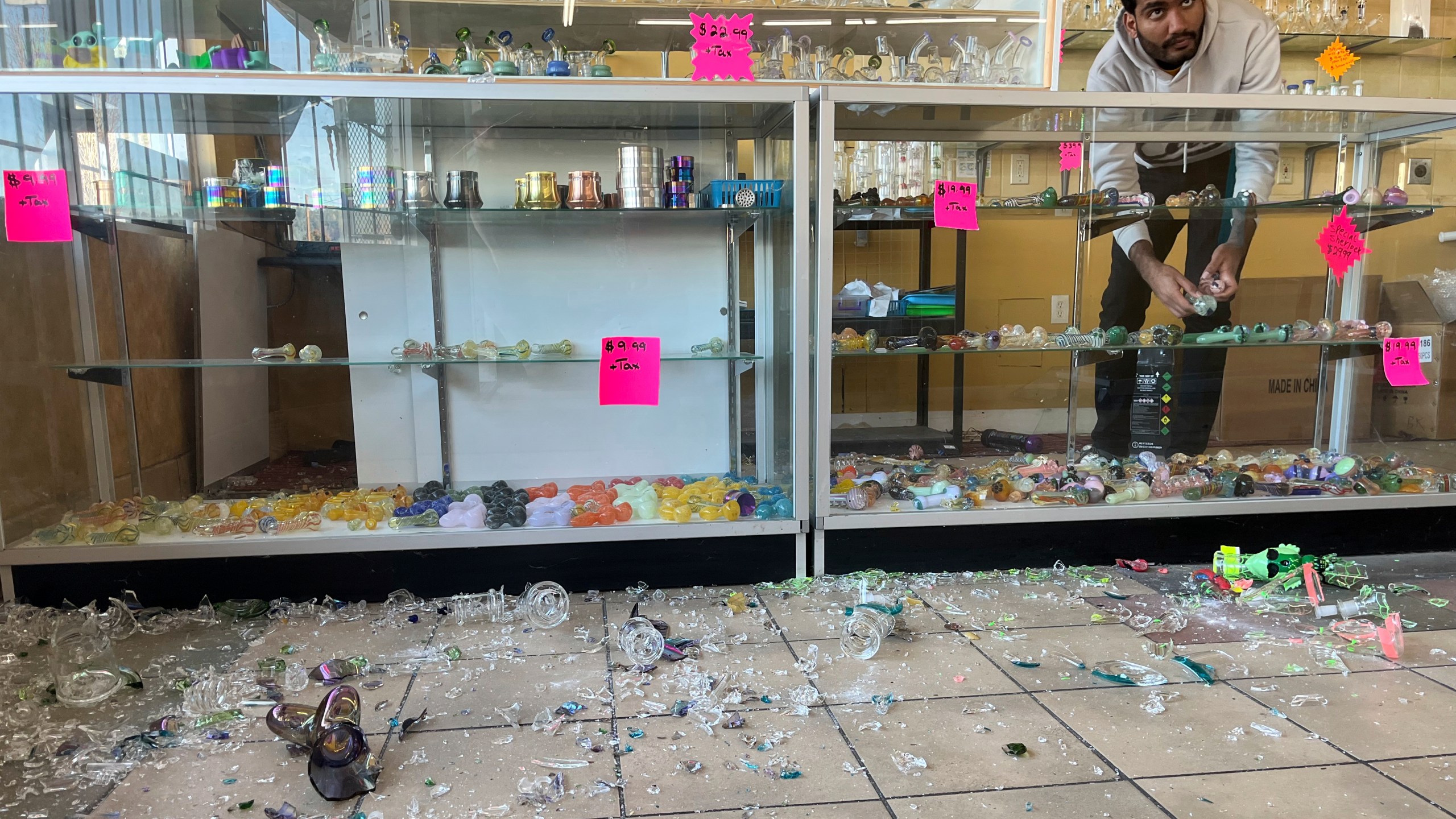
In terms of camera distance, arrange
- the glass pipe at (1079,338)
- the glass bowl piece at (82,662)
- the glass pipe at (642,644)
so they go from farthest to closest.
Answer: the glass pipe at (1079,338) < the glass pipe at (642,644) < the glass bowl piece at (82,662)

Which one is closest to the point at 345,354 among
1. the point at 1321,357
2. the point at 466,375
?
the point at 466,375

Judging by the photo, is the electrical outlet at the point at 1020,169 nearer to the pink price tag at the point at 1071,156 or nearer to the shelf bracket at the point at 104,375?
the pink price tag at the point at 1071,156

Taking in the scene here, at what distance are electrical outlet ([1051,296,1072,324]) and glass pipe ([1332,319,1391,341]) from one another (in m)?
→ 1.08

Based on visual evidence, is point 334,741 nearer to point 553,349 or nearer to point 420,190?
point 553,349

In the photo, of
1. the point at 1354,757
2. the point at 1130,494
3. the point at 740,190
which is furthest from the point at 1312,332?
the point at 740,190

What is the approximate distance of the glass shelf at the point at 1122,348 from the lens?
10.1 ft

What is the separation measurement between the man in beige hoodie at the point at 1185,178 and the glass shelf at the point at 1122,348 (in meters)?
0.05

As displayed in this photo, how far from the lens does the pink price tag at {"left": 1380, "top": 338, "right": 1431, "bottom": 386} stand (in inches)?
130

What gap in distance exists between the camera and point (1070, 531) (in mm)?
3004

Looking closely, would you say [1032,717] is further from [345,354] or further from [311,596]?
[345,354]

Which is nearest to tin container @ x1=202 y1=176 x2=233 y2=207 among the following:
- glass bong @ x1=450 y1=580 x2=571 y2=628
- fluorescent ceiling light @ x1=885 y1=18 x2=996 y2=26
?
glass bong @ x1=450 y1=580 x2=571 y2=628

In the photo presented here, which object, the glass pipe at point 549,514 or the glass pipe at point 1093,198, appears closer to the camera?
the glass pipe at point 549,514

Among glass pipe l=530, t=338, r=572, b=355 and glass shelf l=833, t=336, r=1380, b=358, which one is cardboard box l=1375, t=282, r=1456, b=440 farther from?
glass pipe l=530, t=338, r=572, b=355

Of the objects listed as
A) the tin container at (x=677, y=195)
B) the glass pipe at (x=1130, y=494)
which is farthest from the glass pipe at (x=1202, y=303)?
the tin container at (x=677, y=195)
